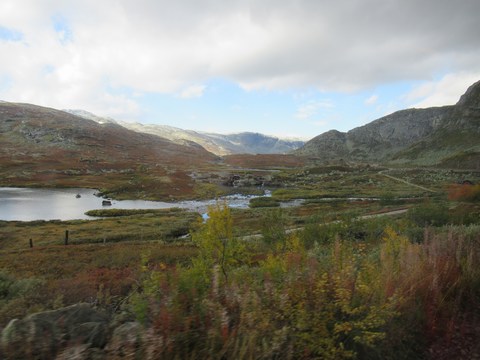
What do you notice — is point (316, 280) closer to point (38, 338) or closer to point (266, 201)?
point (38, 338)

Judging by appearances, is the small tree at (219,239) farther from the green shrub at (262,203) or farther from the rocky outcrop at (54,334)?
the green shrub at (262,203)

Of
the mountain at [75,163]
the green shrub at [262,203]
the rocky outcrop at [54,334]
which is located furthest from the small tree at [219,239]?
the mountain at [75,163]

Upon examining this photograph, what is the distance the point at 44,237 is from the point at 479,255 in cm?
5091

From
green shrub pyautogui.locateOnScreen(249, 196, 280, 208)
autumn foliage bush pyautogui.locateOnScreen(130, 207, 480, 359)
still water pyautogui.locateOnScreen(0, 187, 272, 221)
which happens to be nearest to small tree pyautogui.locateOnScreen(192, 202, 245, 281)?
autumn foliage bush pyautogui.locateOnScreen(130, 207, 480, 359)

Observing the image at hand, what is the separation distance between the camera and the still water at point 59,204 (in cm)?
6450

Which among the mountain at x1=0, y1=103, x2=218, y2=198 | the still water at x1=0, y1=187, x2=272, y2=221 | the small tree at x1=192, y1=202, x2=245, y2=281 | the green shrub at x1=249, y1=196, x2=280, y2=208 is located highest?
the mountain at x1=0, y1=103, x2=218, y2=198

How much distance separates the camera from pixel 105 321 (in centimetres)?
470

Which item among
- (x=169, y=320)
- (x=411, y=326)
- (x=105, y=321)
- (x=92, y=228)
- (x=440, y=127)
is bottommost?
(x=92, y=228)

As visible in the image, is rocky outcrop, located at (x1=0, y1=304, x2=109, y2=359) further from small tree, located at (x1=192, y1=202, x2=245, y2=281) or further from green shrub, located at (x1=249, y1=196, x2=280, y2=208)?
green shrub, located at (x1=249, y1=196, x2=280, y2=208)

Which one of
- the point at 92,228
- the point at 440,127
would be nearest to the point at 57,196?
the point at 92,228

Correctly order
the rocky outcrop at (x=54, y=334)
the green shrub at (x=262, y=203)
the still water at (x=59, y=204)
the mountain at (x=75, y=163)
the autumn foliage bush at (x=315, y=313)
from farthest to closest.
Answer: the mountain at (x=75, y=163), the green shrub at (x=262, y=203), the still water at (x=59, y=204), the autumn foliage bush at (x=315, y=313), the rocky outcrop at (x=54, y=334)

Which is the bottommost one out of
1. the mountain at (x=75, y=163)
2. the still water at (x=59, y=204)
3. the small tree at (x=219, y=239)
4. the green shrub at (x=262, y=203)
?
the green shrub at (x=262, y=203)

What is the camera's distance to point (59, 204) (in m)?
75.8

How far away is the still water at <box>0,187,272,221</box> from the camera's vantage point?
212 ft
